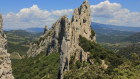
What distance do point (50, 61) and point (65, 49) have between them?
56.5 metres

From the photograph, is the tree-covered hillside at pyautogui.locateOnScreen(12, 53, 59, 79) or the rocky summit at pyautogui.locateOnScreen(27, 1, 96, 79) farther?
the tree-covered hillside at pyautogui.locateOnScreen(12, 53, 59, 79)

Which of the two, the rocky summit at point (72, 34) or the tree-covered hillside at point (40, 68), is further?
the tree-covered hillside at point (40, 68)

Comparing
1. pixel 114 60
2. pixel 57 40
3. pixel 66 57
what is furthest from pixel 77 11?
pixel 66 57

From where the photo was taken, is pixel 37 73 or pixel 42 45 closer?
pixel 37 73


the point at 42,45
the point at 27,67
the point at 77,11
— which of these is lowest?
the point at 27,67

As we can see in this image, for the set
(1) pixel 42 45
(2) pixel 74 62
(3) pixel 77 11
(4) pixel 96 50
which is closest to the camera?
(2) pixel 74 62

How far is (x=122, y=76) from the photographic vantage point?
85.7m

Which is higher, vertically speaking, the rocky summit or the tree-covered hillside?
the rocky summit

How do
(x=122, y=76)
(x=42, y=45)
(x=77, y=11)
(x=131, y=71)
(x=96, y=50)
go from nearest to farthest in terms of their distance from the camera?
(x=122, y=76), (x=131, y=71), (x=96, y=50), (x=77, y=11), (x=42, y=45)

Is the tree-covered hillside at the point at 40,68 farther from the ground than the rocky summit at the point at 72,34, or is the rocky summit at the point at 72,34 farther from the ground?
the rocky summit at the point at 72,34

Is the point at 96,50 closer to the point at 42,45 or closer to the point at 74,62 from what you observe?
the point at 74,62

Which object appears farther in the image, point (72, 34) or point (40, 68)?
point (40, 68)

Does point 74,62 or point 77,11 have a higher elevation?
point 77,11

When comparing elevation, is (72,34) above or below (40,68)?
above
